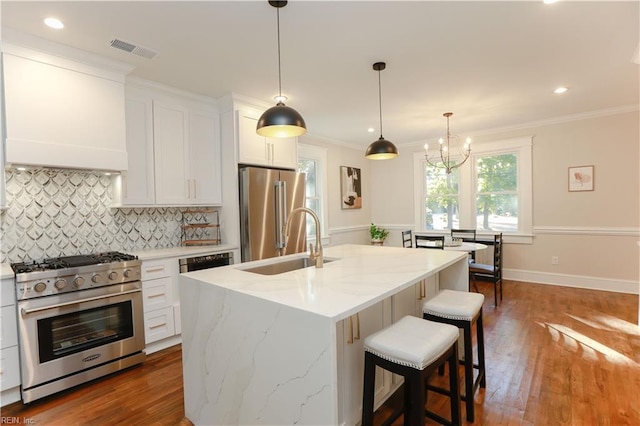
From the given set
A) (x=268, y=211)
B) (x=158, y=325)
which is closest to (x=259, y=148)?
(x=268, y=211)

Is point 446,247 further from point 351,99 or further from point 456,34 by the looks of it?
point 456,34

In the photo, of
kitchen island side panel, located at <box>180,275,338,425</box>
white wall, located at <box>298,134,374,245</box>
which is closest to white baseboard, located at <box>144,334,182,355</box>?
kitchen island side panel, located at <box>180,275,338,425</box>

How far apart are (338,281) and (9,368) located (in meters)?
2.33

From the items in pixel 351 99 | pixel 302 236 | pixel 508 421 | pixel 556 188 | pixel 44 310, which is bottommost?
pixel 508 421

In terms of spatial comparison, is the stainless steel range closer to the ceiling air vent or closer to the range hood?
the range hood

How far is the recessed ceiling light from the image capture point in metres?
2.09

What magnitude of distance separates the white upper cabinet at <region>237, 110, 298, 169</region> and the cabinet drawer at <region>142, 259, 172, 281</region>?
1.32 metres

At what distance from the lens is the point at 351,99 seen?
3.68 meters

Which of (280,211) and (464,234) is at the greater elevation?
(280,211)

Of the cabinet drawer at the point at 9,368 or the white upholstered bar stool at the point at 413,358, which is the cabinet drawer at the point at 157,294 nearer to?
the cabinet drawer at the point at 9,368

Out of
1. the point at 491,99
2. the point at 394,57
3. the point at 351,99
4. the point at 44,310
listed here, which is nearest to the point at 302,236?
the point at 351,99

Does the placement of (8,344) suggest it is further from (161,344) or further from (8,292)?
(161,344)

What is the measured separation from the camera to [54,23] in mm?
2127

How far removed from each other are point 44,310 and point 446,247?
4190 mm
